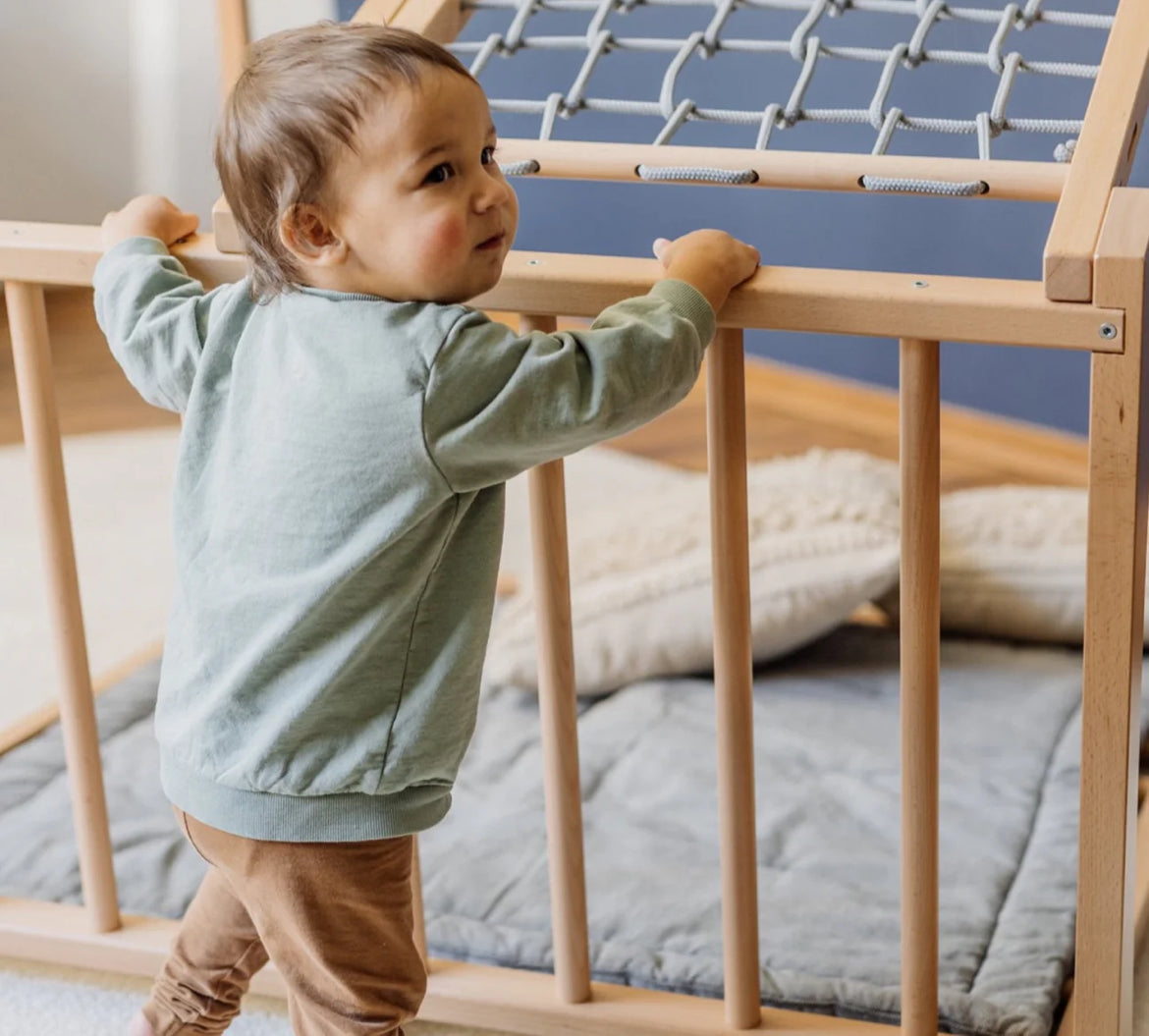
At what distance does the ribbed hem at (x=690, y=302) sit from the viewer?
0.80m

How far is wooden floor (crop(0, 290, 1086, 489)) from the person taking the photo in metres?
2.21

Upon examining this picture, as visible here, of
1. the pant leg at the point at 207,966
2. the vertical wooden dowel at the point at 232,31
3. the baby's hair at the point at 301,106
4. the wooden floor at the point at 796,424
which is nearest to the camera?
the baby's hair at the point at 301,106

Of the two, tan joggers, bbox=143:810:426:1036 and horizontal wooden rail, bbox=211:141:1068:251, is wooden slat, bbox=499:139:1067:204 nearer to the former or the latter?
horizontal wooden rail, bbox=211:141:1068:251

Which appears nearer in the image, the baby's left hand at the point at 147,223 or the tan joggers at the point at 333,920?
the tan joggers at the point at 333,920

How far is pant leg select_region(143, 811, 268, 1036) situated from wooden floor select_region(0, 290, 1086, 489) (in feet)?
4.58

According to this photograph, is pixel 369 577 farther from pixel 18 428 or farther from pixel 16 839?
pixel 18 428

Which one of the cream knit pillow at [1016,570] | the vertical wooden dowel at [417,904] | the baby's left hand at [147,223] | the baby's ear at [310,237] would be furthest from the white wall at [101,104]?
the baby's ear at [310,237]

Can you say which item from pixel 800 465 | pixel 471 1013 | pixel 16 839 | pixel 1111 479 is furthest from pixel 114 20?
pixel 1111 479

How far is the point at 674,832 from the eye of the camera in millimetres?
1323

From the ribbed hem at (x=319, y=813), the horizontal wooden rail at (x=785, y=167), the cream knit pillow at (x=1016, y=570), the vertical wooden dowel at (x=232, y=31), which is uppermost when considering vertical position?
the vertical wooden dowel at (x=232, y=31)

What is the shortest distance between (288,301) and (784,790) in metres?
0.71

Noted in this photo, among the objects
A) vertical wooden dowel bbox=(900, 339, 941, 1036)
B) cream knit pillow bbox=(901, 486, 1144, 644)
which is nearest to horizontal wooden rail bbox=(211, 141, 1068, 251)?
vertical wooden dowel bbox=(900, 339, 941, 1036)

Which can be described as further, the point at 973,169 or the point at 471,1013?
the point at 471,1013

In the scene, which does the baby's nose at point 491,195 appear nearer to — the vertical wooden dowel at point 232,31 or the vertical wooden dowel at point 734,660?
the vertical wooden dowel at point 734,660
